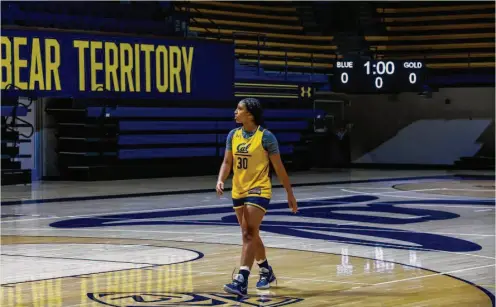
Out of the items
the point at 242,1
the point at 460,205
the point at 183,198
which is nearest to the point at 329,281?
the point at 460,205

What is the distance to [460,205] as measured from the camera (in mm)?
18391

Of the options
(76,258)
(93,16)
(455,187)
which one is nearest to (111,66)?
(93,16)

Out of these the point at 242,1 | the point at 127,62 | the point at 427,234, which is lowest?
the point at 427,234

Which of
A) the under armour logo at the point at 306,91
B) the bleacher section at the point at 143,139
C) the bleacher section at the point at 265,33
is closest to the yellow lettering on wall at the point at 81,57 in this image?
the bleacher section at the point at 143,139

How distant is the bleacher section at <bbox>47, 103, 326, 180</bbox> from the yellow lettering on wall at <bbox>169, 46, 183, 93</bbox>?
63 cm

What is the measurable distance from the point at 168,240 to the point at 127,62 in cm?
1243

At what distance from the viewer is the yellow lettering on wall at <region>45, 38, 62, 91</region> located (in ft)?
76.9

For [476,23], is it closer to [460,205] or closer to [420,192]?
[420,192]

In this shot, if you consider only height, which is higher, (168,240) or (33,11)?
(33,11)

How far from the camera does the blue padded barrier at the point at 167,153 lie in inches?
1003

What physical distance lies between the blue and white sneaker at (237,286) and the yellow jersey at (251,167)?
2.42ft

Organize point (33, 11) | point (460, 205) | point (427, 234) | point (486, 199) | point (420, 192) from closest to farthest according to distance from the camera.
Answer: point (427, 234) → point (460, 205) → point (486, 199) → point (420, 192) → point (33, 11)

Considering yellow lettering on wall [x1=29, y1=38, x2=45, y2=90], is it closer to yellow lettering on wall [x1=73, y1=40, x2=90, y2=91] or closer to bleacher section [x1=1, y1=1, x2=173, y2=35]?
bleacher section [x1=1, y1=1, x2=173, y2=35]

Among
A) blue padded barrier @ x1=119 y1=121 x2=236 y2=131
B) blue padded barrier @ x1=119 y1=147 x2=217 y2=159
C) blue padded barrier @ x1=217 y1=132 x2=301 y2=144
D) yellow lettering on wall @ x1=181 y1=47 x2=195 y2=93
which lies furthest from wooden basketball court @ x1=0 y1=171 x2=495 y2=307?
blue padded barrier @ x1=217 y1=132 x2=301 y2=144
